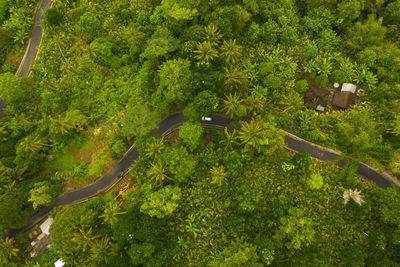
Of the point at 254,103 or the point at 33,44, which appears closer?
the point at 254,103

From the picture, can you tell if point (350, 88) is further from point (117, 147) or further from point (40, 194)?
point (40, 194)

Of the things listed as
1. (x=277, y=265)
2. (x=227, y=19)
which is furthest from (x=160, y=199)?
(x=227, y=19)

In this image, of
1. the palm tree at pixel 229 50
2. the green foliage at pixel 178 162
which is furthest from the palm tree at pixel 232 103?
the green foliage at pixel 178 162

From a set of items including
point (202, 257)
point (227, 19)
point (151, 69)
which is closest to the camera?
point (202, 257)

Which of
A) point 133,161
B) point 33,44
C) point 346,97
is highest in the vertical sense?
point 33,44

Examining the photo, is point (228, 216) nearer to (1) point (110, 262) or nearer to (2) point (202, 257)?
(2) point (202, 257)

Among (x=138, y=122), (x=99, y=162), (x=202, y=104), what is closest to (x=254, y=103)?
(x=202, y=104)
